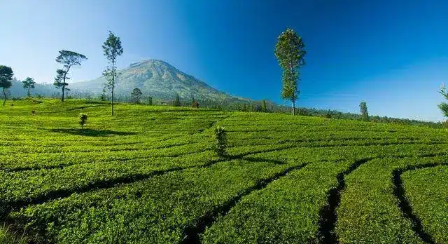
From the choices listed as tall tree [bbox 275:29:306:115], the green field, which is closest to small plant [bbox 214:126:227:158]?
the green field

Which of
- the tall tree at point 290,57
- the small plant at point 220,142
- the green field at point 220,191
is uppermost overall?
the tall tree at point 290,57

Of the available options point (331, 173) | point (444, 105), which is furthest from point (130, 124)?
point (444, 105)

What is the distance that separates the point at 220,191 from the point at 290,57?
68855 mm

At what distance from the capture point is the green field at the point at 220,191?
52.1 ft

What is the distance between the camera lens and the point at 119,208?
58.4 feet

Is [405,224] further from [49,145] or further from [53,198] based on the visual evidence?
[49,145]

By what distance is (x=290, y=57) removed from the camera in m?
82.8

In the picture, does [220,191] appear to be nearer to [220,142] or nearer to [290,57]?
[220,142]

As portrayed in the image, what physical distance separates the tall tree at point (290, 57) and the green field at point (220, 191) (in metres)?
44.4

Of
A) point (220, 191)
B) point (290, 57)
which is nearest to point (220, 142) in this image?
point (220, 191)

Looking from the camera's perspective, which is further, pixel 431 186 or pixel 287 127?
pixel 287 127

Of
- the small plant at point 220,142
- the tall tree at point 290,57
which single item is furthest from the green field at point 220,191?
the tall tree at point 290,57

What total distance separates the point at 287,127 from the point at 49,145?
3639cm

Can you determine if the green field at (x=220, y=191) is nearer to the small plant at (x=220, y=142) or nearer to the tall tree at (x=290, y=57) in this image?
the small plant at (x=220, y=142)
